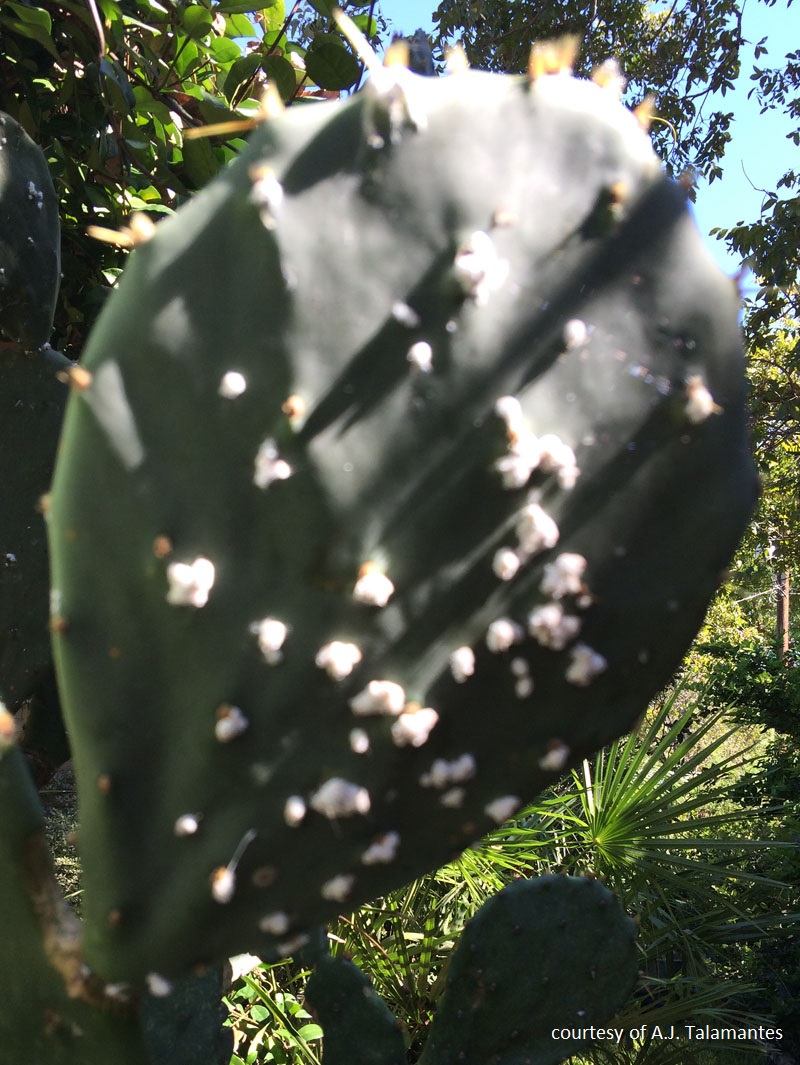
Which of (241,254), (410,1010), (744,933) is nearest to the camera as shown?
(241,254)

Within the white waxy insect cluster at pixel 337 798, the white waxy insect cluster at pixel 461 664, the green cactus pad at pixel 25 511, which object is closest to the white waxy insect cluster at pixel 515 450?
the white waxy insect cluster at pixel 461 664

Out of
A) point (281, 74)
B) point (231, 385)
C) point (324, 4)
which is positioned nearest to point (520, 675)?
point (231, 385)

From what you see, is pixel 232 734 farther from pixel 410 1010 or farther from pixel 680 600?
pixel 410 1010

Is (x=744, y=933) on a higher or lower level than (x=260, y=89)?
lower

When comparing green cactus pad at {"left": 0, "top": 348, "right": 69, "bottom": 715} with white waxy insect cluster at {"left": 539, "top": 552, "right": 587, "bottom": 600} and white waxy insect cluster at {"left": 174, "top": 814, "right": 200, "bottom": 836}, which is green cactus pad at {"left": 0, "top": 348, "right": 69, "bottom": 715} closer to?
white waxy insect cluster at {"left": 174, "top": 814, "right": 200, "bottom": 836}

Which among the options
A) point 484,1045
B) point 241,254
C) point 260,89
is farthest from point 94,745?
point 260,89

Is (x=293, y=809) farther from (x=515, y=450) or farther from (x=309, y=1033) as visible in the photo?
(x=309, y=1033)

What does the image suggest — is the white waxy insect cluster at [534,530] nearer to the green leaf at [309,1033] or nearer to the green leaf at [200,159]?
the green leaf at [200,159]
